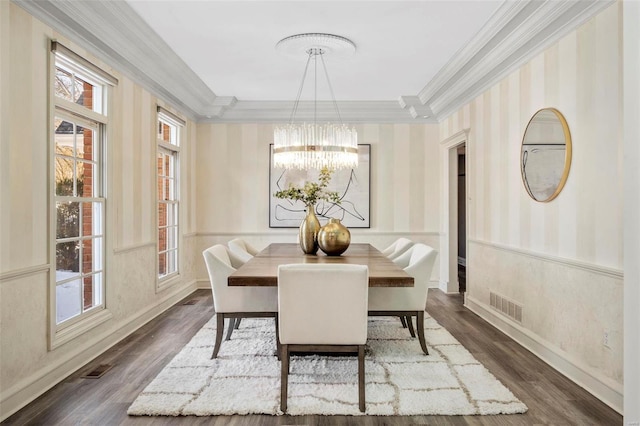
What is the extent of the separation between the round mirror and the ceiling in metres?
0.60

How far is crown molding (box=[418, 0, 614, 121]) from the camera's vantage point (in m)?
2.74

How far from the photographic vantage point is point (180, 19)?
10.6 feet

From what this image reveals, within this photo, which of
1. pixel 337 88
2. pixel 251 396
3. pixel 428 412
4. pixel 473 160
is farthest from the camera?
pixel 337 88

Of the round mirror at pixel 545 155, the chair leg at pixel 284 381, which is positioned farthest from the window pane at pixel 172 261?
the round mirror at pixel 545 155

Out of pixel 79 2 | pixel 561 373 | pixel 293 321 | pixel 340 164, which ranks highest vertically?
pixel 79 2

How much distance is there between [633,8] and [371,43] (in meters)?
2.61

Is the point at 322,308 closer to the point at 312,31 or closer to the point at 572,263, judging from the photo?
the point at 572,263

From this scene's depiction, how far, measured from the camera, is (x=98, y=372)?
2.90 metres

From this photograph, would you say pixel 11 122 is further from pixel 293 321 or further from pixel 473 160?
pixel 473 160

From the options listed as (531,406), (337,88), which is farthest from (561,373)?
(337,88)

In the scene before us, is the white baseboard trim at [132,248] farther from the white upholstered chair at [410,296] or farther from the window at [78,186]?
the white upholstered chair at [410,296]

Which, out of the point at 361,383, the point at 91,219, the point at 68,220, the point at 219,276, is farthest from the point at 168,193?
the point at 361,383

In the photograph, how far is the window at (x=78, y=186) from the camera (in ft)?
9.64

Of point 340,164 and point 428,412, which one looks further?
point 340,164
